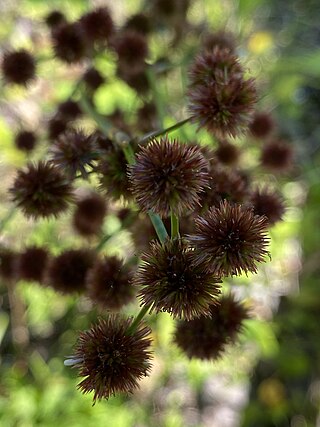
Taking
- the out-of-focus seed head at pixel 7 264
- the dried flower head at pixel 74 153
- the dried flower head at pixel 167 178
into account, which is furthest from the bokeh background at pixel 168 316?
the dried flower head at pixel 167 178

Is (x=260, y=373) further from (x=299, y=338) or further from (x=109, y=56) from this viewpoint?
(x=109, y=56)

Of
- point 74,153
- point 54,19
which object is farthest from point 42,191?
point 54,19

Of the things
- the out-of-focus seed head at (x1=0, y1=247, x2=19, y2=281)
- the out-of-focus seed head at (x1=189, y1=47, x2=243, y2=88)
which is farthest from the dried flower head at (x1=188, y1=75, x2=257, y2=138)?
the out-of-focus seed head at (x1=0, y1=247, x2=19, y2=281)

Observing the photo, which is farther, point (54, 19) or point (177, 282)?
point (54, 19)

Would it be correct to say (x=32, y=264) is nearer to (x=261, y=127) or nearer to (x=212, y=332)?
(x=212, y=332)

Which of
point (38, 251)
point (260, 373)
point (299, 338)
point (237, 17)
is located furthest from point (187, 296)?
point (260, 373)

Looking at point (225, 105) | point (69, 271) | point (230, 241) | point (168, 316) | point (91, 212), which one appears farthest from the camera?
point (168, 316)

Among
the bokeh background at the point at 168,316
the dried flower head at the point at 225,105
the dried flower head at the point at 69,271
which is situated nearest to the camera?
the dried flower head at the point at 225,105

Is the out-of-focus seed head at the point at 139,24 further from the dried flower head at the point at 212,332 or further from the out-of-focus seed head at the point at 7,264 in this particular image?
the dried flower head at the point at 212,332
